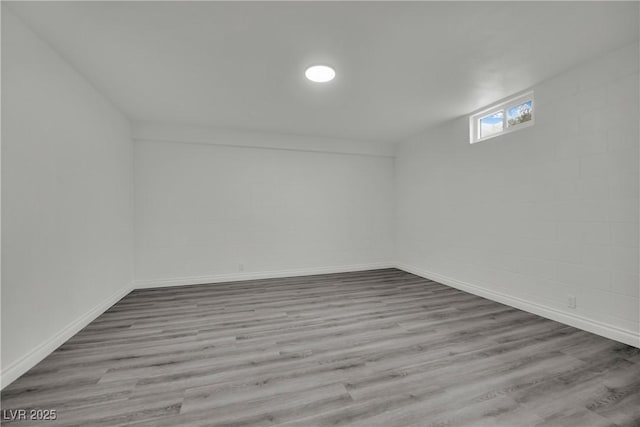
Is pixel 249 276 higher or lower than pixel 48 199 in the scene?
lower

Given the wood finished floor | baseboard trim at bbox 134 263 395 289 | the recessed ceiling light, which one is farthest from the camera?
baseboard trim at bbox 134 263 395 289

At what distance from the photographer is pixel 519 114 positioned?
3289mm

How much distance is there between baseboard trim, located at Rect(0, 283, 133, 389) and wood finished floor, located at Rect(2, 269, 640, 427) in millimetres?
58

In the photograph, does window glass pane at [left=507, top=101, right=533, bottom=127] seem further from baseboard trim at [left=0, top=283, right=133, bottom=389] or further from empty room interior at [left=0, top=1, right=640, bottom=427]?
baseboard trim at [left=0, top=283, right=133, bottom=389]

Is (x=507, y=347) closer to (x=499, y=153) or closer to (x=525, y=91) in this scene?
(x=499, y=153)

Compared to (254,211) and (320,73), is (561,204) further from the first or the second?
(254,211)

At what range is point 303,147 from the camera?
193 inches

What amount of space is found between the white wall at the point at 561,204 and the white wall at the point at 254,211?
1.70 m

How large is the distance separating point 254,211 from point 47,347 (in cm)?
304

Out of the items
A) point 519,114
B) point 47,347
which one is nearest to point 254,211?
point 47,347

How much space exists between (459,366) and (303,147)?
4037 mm

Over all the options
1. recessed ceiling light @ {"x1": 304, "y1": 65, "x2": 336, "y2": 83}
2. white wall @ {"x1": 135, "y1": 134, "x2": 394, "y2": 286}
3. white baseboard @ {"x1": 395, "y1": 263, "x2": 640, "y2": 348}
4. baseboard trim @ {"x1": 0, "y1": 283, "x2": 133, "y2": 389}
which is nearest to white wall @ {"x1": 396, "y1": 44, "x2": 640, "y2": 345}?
white baseboard @ {"x1": 395, "y1": 263, "x2": 640, "y2": 348}

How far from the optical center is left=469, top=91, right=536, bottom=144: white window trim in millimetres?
3123

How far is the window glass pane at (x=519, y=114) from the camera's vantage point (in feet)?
10.4
